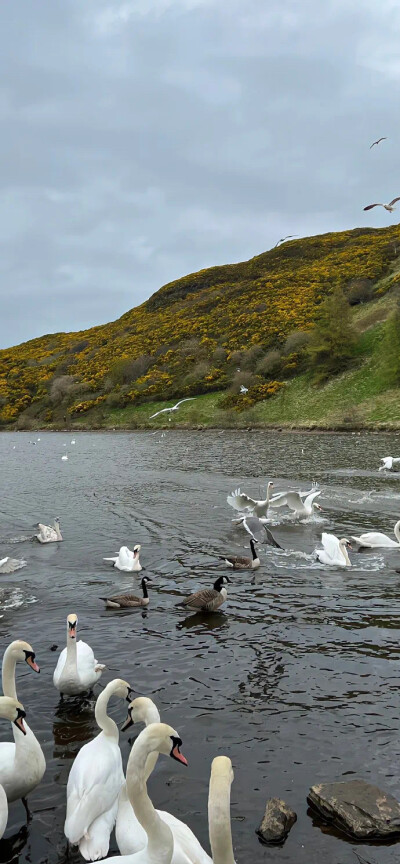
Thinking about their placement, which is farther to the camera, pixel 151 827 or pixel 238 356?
pixel 238 356

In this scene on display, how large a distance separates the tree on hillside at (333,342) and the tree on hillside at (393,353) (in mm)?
4678

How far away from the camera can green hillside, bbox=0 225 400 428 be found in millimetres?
60438

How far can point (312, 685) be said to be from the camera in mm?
7562

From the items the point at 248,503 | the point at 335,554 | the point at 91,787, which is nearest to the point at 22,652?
the point at 91,787

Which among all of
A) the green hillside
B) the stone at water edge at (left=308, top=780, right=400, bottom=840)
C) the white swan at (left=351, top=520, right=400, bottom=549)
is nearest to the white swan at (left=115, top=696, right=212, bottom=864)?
the stone at water edge at (left=308, top=780, right=400, bottom=840)

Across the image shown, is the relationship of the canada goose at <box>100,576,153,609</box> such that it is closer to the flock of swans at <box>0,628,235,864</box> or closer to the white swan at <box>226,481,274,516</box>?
the flock of swans at <box>0,628,235,864</box>

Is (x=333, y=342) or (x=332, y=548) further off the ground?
(x=333, y=342)

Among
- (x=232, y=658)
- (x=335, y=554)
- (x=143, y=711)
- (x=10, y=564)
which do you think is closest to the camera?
(x=143, y=711)

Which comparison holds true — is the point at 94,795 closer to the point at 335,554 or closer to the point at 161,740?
the point at 161,740

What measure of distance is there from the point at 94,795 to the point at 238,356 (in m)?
73.5

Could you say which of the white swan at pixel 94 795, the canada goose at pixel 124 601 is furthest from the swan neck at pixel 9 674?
the canada goose at pixel 124 601

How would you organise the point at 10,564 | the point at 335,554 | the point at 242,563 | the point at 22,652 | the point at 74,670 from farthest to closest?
the point at 10,564 → the point at 335,554 → the point at 242,563 → the point at 74,670 → the point at 22,652

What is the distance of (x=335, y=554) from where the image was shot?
13.3 metres

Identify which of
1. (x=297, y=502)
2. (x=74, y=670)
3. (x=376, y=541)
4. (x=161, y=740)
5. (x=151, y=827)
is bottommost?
(x=376, y=541)
